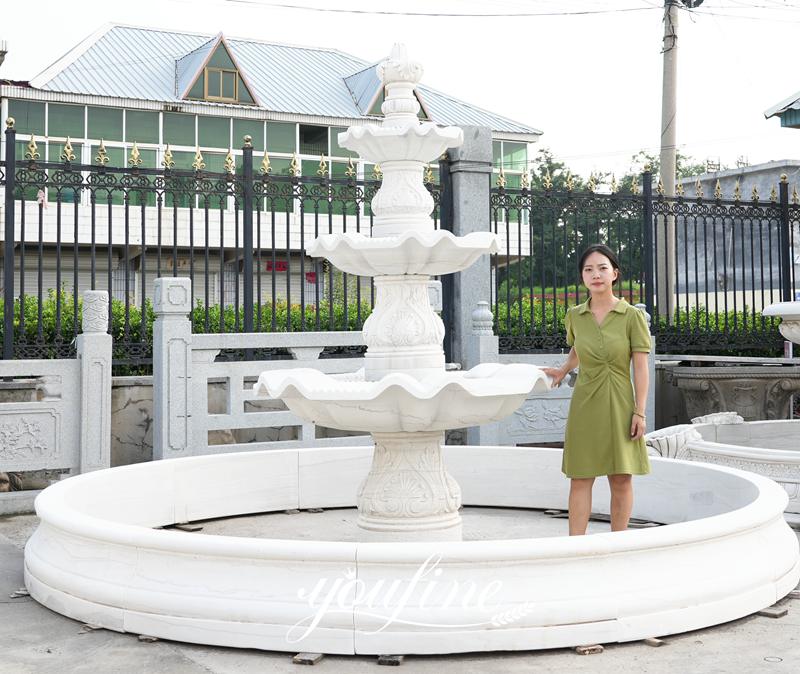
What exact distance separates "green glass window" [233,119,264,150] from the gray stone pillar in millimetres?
12608

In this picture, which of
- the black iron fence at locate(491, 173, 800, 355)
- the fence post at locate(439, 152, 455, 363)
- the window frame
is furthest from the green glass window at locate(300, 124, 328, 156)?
the fence post at locate(439, 152, 455, 363)

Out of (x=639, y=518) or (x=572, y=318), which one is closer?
(x=572, y=318)

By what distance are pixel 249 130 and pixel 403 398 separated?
59.2 ft

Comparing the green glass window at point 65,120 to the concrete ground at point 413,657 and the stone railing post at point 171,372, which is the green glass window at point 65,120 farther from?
the concrete ground at point 413,657

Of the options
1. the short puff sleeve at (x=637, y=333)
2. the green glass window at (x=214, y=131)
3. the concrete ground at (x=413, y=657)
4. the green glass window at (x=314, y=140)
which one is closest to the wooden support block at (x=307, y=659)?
the concrete ground at (x=413, y=657)

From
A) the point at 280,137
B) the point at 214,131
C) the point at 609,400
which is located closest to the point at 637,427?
the point at 609,400

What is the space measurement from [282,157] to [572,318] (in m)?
16.0

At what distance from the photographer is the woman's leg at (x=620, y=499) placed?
15.3ft

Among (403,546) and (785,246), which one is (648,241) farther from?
(403,546)

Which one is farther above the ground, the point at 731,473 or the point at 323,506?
the point at 731,473

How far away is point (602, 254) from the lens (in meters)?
4.66

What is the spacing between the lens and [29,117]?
18.9 m

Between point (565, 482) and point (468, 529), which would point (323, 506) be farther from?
point (565, 482)

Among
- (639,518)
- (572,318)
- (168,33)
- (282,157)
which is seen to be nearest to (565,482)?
(639,518)
